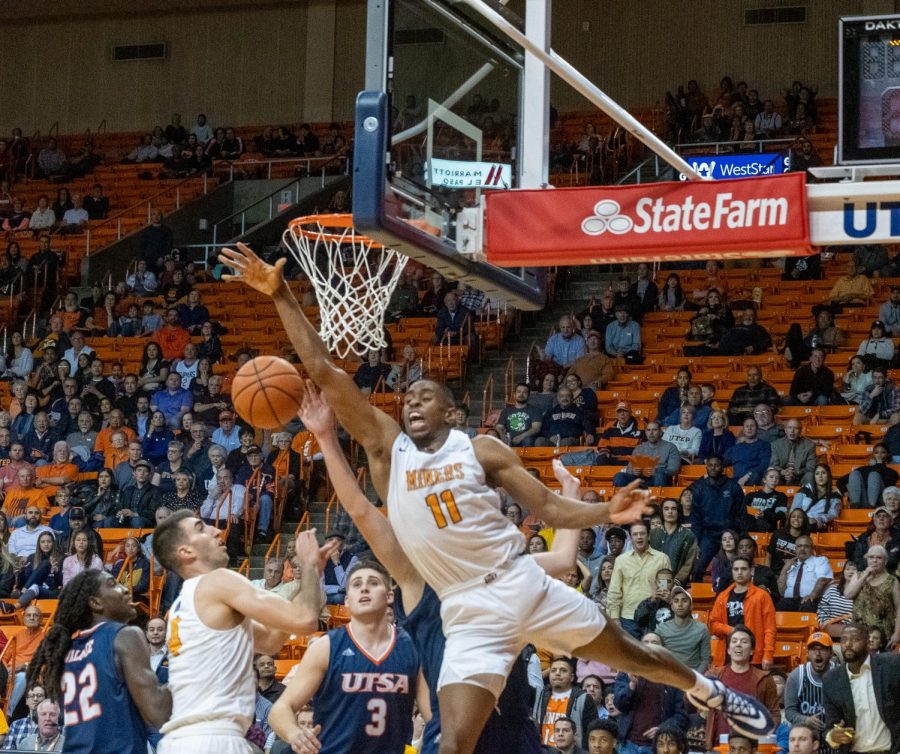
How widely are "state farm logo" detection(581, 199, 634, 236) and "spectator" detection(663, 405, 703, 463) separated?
7767mm

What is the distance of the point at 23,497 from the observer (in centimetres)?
1722

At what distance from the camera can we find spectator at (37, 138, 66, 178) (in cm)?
2731

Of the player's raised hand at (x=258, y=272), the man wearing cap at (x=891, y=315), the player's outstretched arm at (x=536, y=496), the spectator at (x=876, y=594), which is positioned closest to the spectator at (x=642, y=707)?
the spectator at (x=876, y=594)

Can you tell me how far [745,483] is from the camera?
572 inches

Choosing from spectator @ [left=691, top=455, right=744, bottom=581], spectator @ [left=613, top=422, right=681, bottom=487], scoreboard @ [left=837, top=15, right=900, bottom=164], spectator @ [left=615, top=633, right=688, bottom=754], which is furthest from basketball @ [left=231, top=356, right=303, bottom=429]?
spectator @ [left=613, top=422, right=681, bottom=487]

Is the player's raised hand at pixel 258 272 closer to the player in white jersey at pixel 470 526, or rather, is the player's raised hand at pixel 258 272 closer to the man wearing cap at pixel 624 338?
the player in white jersey at pixel 470 526

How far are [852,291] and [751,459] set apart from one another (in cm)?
377

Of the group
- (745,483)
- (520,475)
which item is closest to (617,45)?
(745,483)

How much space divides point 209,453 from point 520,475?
34.4 feet

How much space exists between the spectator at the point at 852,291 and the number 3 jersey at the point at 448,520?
39.6ft

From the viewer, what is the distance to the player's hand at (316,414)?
6656mm

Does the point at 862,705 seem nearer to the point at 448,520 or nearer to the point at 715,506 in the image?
the point at 715,506

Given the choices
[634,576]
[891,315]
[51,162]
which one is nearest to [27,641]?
[634,576]

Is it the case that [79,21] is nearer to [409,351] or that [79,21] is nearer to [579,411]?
[409,351]
